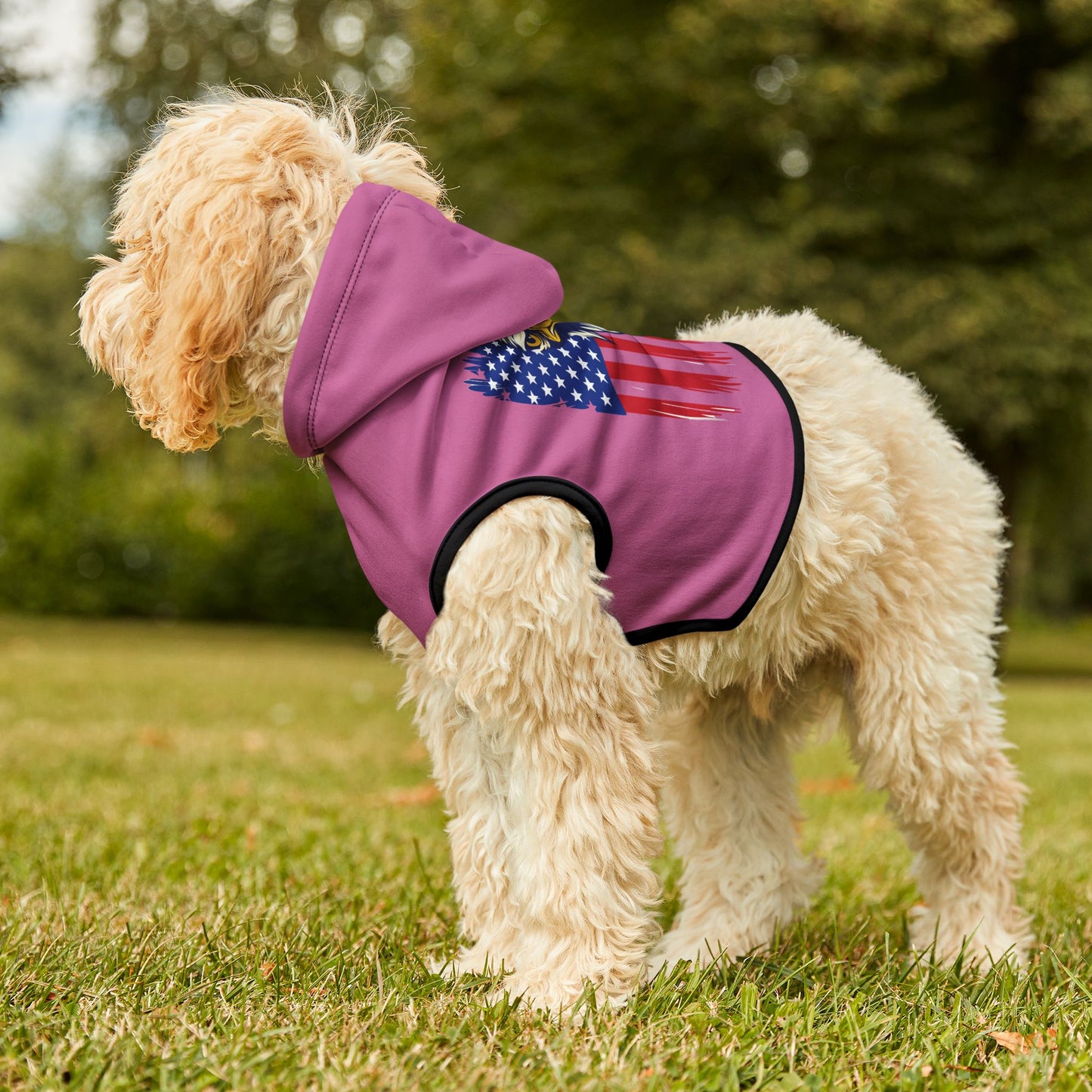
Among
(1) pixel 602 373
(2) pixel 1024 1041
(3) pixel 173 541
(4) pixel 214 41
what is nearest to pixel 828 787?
(2) pixel 1024 1041

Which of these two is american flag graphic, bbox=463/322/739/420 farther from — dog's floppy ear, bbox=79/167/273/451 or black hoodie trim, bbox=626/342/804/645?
dog's floppy ear, bbox=79/167/273/451

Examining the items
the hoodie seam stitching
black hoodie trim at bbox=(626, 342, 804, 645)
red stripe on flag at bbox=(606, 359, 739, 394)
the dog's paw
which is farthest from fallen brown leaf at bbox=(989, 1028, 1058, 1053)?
the hoodie seam stitching

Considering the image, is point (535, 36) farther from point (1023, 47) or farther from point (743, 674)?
point (743, 674)

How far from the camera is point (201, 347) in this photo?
8.39 feet

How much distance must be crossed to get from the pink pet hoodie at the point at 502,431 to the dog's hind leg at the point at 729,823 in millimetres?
792

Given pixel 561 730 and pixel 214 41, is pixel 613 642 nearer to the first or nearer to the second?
pixel 561 730

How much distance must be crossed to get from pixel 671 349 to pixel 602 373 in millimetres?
267

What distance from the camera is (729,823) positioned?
133 inches

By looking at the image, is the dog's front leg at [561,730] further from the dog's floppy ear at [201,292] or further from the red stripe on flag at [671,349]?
the dog's floppy ear at [201,292]

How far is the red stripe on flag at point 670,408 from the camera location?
2592 mm

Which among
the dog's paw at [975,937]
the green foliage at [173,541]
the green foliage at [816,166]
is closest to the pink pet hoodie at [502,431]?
the dog's paw at [975,937]

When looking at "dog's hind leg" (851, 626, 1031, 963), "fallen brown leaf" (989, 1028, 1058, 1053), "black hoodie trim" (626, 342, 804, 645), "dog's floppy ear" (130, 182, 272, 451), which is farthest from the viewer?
"dog's hind leg" (851, 626, 1031, 963)

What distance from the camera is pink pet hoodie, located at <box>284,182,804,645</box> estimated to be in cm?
245

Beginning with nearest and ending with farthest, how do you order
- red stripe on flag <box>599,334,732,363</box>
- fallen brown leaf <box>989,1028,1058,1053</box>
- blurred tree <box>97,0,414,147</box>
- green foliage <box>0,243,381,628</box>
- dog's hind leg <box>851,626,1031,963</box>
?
fallen brown leaf <box>989,1028,1058,1053</box> < red stripe on flag <box>599,334,732,363</box> < dog's hind leg <box>851,626,1031,963</box> < green foliage <box>0,243,381,628</box> < blurred tree <box>97,0,414,147</box>
